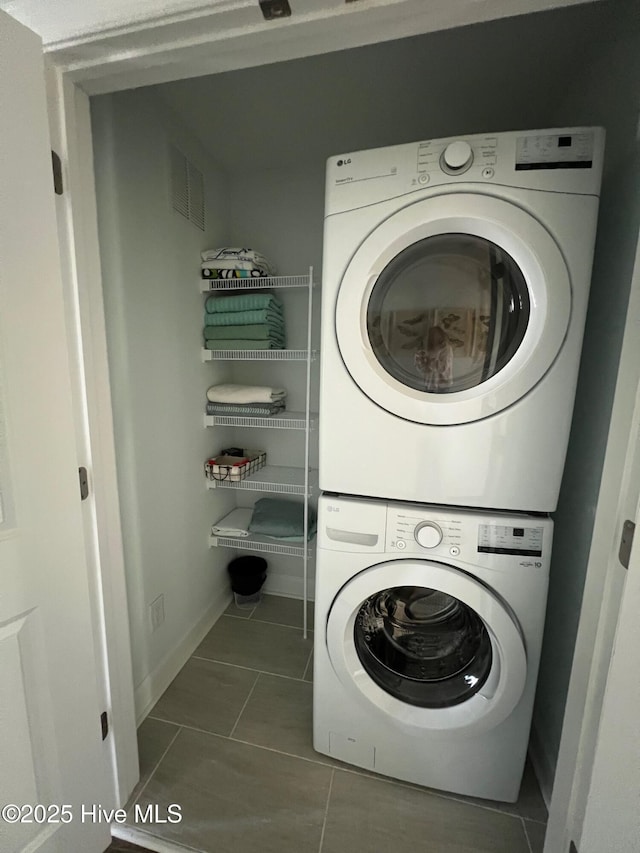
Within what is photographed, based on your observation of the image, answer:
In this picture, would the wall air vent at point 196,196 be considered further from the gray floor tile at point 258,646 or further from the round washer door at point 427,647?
the gray floor tile at point 258,646

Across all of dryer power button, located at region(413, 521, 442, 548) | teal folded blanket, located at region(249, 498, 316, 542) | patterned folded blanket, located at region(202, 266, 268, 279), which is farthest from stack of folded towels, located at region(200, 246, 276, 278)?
dryer power button, located at region(413, 521, 442, 548)

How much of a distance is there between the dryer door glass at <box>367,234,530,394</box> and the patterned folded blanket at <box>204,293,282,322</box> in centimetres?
79

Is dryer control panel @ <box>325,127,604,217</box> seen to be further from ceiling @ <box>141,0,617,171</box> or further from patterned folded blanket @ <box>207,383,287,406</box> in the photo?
patterned folded blanket @ <box>207,383,287,406</box>

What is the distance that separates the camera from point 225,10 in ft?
2.08

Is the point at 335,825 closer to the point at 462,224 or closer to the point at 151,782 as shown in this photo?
the point at 151,782

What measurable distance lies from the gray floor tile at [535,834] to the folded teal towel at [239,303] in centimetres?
204

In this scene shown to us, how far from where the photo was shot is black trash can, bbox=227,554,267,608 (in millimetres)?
1919

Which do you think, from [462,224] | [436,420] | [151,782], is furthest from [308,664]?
[462,224]

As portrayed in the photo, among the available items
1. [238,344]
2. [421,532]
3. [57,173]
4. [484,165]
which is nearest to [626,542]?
[421,532]

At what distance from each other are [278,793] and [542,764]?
0.88 m

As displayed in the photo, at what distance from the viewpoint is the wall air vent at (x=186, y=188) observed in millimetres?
1393

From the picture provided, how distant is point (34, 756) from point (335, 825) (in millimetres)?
863

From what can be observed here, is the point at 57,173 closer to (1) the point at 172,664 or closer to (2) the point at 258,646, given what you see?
(1) the point at 172,664

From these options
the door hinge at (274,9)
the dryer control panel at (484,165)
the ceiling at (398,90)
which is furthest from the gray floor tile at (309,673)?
the ceiling at (398,90)
